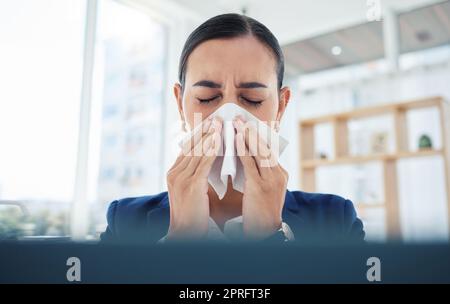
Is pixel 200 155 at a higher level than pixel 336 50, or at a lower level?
lower

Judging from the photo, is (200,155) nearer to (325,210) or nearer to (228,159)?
(228,159)

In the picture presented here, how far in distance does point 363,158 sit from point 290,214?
2304 mm

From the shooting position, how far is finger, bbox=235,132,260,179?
0.42 metres

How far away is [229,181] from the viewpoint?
0.43 metres

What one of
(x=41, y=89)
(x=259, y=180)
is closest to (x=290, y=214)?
(x=259, y=180)

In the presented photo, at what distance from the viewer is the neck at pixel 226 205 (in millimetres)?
423

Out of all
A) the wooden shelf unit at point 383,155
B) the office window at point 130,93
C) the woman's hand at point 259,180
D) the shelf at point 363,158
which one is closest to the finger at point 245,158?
the woman's hand at point 259,180

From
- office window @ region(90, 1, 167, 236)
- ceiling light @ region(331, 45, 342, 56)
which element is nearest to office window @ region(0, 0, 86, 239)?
office window @ region(90, 1, 167, 236)

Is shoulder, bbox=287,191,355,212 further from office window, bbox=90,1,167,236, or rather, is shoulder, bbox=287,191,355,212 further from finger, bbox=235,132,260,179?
office window, bbox=90,1,167,236

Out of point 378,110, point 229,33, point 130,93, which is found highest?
point 378,110

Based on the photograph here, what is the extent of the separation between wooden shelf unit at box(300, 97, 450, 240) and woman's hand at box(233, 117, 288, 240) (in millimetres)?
1516

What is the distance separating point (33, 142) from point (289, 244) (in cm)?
120
